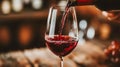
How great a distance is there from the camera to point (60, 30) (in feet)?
3.58

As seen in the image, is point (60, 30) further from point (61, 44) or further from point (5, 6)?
point (5, 6)

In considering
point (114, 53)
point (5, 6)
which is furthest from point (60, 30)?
point (5, 6)

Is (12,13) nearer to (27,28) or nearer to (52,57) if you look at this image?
(27,28)

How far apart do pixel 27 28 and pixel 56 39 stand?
8.90 ft

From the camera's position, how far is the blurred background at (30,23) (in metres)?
3.36

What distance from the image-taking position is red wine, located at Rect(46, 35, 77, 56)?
1083 mm

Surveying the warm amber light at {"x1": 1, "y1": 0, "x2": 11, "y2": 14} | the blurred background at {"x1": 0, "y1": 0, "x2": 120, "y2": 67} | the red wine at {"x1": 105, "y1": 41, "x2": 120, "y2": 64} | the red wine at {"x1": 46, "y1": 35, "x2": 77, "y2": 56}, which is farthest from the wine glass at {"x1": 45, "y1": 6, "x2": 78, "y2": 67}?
the warm amber light at {"x1": 1, "y1": 0, "x2": 11, "y2": 14}

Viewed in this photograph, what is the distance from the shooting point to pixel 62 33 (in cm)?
110

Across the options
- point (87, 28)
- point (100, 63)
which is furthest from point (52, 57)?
point (87, 28)

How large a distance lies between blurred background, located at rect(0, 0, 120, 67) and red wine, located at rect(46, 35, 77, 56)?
6.70 feet

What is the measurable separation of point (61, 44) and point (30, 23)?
8.67 ft

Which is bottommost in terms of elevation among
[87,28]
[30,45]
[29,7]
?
[30,45]

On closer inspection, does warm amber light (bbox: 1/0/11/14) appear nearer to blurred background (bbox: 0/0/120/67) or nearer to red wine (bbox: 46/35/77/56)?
blurred background (bbox: 0/0/120/67)

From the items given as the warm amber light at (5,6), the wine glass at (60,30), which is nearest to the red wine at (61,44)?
the wine glass at (60,30)
